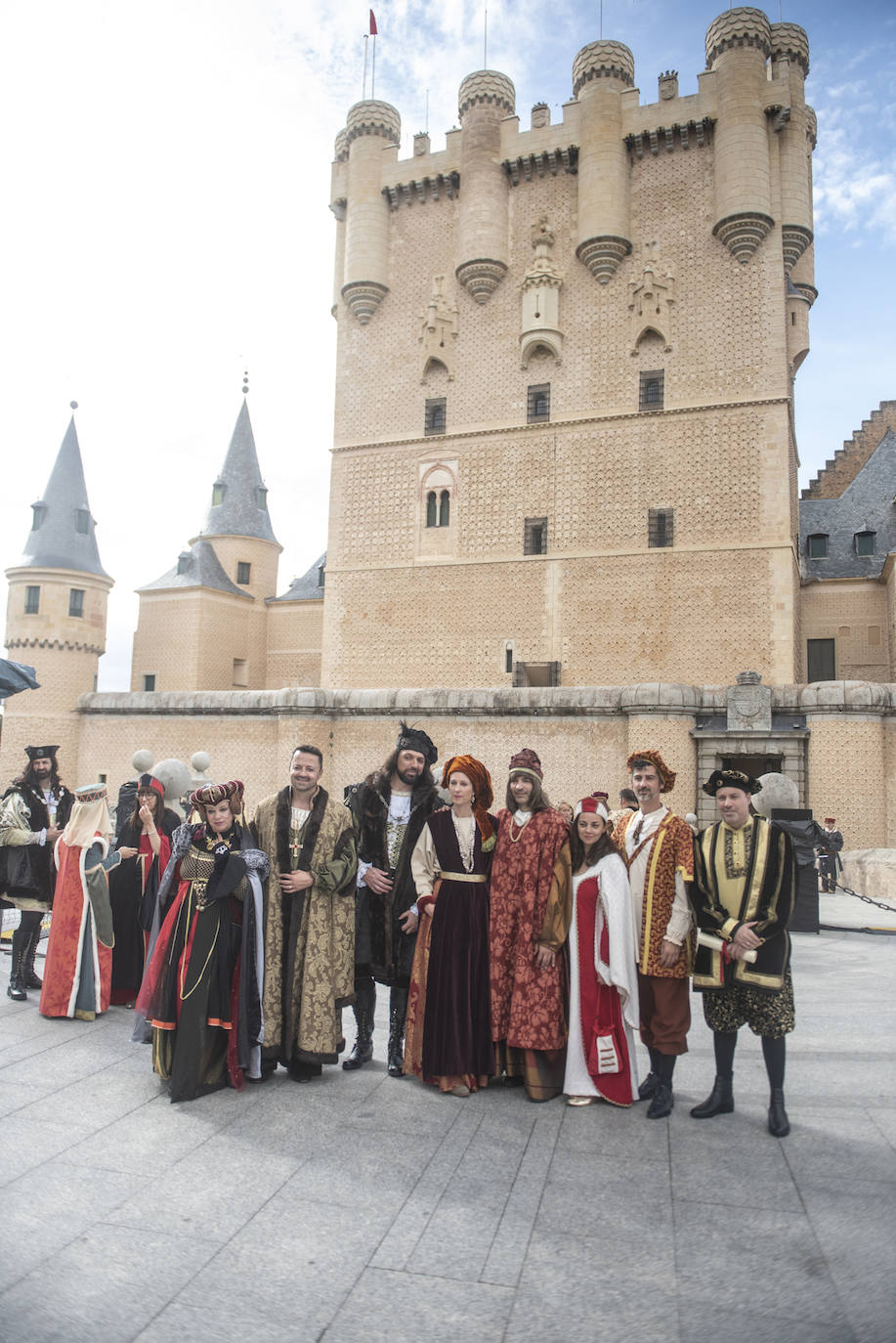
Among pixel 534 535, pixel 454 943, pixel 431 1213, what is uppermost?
pixel 534 535

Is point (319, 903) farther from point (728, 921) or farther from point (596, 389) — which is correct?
point (596, 389)

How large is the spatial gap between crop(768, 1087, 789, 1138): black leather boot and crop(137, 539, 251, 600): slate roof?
89.4 feet

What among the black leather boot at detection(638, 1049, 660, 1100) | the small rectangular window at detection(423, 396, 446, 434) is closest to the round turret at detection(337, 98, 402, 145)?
the small rectangular window at detection(423, 396, 446, 434)

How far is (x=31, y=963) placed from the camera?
634 centimetres

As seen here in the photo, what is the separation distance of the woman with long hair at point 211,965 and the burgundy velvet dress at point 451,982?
2.77ft

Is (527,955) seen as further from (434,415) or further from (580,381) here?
(434,415)

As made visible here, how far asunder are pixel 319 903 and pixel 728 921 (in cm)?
208

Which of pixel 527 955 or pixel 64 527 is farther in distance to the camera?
pixel 64 527

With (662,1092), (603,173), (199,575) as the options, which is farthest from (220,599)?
(662,1092)

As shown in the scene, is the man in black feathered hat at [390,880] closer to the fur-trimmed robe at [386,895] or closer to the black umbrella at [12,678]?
the fur-trimmed robe at [386,895]

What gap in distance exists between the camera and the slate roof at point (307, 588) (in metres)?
30.8

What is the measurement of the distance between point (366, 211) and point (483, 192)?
11.1ft

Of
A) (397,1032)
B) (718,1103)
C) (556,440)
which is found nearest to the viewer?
(718,1103)

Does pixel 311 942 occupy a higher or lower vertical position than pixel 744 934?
lower
